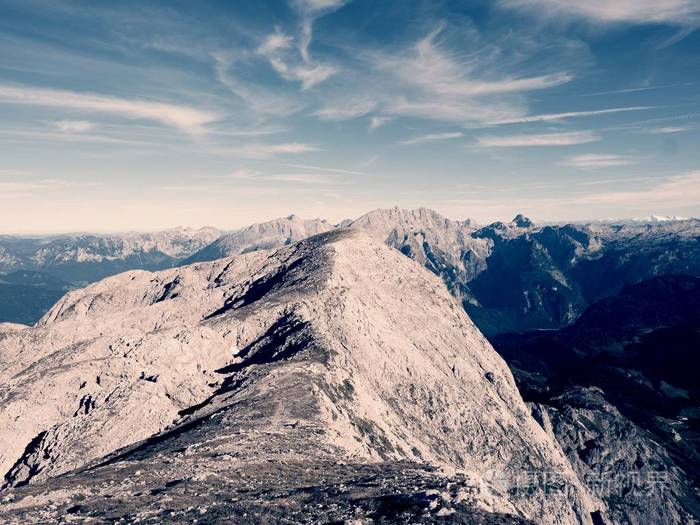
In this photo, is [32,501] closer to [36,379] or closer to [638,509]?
[36,379]

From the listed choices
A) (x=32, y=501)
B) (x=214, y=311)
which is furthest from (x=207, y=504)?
(x=214, y=311)

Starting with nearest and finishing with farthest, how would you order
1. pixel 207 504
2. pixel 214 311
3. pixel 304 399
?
pixel 207 504, pixel 304 399, pixel 214 311

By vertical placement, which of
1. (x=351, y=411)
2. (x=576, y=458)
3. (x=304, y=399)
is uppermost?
(x=304, y=399)

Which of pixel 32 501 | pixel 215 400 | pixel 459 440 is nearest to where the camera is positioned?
pixel 32 501

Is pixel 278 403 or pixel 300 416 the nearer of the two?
pixel 300 416

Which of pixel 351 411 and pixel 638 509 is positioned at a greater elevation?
pixel 351 411

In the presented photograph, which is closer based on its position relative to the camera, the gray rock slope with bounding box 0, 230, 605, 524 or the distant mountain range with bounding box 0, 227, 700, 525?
the distant mountain range with bounding box 0, 227, 700, 525

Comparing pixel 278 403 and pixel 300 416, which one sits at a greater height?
pixel 278 403

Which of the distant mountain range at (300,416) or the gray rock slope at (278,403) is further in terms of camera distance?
the gray rock slope at (278,403)
